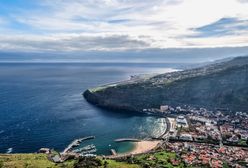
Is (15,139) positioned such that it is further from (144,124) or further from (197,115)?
(197,115)

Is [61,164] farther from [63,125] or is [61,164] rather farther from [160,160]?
[63,125]

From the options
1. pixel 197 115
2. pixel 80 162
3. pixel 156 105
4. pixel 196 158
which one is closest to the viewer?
pixel 80 162

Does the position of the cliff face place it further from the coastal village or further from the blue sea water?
the blue sea water

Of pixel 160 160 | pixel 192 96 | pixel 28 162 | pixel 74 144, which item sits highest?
pixel 192 96

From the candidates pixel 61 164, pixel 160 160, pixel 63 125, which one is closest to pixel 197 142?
pixel 160 160

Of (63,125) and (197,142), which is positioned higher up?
(63,125)

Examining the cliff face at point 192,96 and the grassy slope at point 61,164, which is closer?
the grassy slope at point 61,164

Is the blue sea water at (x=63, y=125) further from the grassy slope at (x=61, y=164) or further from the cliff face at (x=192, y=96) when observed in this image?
the cliff face at (x=192, y=96)

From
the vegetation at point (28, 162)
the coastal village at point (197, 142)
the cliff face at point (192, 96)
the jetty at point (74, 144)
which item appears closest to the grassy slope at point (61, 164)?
the vegetation at point (28, 162)

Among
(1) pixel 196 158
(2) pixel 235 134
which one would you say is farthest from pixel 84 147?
(2) pixel 235 134
